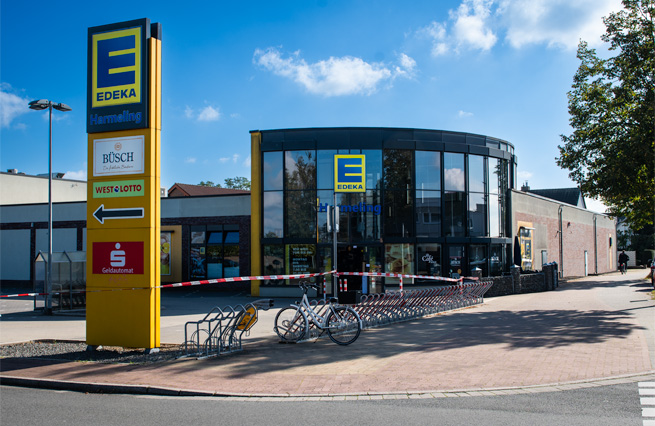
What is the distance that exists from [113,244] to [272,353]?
387 centimetres

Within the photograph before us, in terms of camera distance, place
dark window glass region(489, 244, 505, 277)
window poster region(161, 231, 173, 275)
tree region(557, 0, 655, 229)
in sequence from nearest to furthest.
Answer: tree region(557, 0, 655, 229), dark window glass region(489, 244, 505, 277), window poster region(161, 231, 173, 275)

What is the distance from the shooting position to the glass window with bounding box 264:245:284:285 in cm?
2405

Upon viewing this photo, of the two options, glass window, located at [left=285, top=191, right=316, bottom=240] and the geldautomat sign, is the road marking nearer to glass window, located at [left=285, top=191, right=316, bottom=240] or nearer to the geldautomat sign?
the geldautomat sign

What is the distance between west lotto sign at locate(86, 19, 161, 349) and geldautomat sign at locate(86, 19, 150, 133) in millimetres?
20

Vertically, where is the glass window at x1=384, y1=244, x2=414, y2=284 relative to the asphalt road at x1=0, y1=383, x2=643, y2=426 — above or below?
above

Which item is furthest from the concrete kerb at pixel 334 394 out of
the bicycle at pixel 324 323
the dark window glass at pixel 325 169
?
the dark window glass at pixel 325 169

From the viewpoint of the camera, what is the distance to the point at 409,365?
30.1 ft

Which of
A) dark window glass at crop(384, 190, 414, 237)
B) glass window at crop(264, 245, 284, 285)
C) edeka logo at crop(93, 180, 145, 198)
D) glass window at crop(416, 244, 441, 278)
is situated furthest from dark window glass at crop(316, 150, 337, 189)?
edeka logo at crop(93, 180, 145, 198)

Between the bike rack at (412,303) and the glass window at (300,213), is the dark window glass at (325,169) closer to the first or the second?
the glass window at (300,213)

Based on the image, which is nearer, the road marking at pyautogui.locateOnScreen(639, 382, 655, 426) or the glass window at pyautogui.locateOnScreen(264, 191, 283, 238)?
the road marking at pyautogui.locateOnScreen(639, 382, 655, 426)

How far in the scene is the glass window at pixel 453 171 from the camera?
24906mm

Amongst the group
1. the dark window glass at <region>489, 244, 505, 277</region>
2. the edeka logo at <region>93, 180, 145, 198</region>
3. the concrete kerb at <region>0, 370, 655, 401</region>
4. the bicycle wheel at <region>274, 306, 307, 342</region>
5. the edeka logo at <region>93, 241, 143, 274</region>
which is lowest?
the concrete kerb at <region>0, 370, 655, 401</region>

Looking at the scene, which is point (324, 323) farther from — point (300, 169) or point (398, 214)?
point (300, 169)

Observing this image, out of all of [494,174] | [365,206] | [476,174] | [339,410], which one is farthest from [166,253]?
[339,410]
